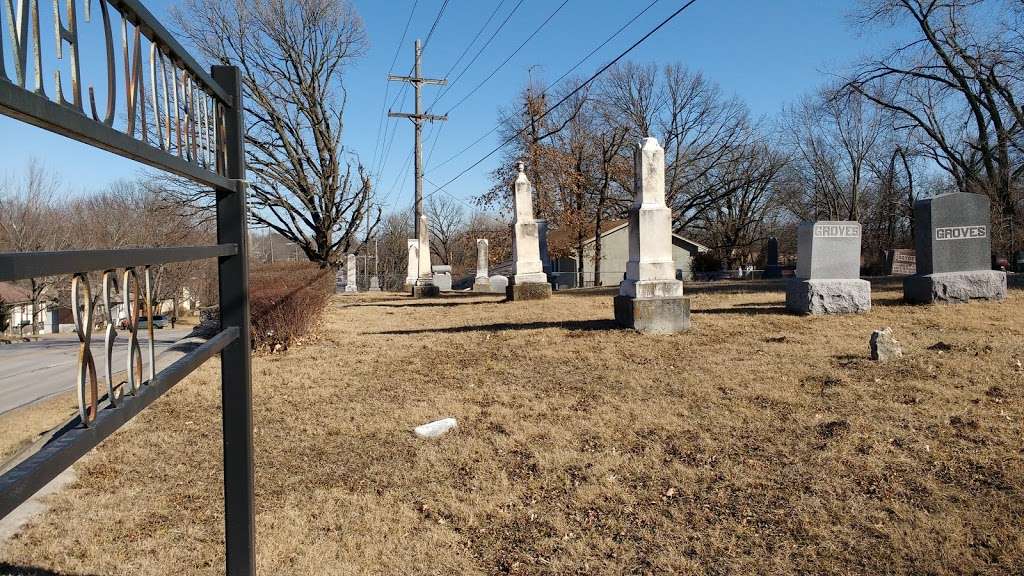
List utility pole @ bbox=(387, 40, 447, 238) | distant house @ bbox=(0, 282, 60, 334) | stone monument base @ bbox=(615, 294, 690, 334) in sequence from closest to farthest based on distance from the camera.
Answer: distant house @ bbox=(0, 282, 60, 334), stone monument base @ bbox=(615, 294, 690, 334), utility pole @ bbox=(387, 40, 447, 238)

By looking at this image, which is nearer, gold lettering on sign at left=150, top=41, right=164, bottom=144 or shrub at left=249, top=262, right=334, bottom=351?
gold lettering on sign at left=150, top=41, right=164, bottom=144

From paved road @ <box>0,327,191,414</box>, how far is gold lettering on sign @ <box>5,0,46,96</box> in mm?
425

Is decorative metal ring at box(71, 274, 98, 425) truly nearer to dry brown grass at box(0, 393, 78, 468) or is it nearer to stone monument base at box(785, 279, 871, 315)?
dry brown grass at box(0, 393, 78, 468)

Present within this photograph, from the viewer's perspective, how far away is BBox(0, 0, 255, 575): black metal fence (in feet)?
2.55

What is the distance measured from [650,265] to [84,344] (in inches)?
317

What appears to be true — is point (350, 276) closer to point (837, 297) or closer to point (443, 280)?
point (443, 280)

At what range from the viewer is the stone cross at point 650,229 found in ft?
28.1

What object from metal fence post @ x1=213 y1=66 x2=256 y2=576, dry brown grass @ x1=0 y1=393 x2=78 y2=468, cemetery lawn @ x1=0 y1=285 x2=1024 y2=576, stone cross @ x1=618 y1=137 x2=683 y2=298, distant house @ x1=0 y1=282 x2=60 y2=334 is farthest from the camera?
stone cross @ x1=618 y1=137 x2=683 y2=298

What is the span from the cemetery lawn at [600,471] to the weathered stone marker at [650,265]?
1302mm

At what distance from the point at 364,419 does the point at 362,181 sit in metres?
16.4

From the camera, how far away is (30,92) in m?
0.72

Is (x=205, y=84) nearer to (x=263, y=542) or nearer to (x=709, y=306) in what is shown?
(x=263, y=542)

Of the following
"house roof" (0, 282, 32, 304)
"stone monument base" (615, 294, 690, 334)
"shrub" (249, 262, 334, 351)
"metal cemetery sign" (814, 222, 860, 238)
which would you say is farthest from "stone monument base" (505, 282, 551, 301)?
"house roof" (0, 282, 32, 304)

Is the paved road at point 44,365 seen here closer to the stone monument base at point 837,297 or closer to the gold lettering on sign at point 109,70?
the gold lettering on sign at point 109,70
